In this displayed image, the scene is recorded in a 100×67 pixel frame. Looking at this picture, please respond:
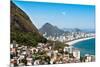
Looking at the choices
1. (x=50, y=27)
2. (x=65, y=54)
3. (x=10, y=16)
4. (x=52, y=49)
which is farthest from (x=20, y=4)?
(x=65, y=54)

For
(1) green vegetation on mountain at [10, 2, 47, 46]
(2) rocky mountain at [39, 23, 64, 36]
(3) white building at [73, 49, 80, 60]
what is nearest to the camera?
(1) green vegetation on mountain at [10, 2, 47, 46]

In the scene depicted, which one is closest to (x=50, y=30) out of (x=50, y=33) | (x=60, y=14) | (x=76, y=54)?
(x=50, y=33)

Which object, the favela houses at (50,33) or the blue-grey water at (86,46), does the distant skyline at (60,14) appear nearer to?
the favela houses at (50,33)

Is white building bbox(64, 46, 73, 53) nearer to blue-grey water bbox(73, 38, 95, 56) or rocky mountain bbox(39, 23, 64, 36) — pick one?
blue-grey water bbox(73, 38, 95, 56)

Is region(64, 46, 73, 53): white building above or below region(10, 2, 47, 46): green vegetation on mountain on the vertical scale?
below

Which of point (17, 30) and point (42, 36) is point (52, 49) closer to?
point (42, 36)


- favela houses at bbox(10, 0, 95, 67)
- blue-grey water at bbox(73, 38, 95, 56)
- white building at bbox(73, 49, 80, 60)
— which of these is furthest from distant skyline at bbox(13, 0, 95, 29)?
white building at bbox(73, 49, 80, 60)
